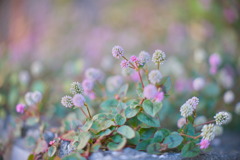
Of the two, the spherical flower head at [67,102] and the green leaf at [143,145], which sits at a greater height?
the spherical flower head at [67,102]

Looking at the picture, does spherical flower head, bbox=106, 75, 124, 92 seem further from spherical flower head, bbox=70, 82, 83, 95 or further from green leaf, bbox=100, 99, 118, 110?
spherical flower head, bbox=70, 82, 83, 95

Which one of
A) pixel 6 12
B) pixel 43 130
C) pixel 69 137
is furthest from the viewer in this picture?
pixel 6 12

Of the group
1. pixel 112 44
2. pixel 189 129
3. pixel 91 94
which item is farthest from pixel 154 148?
pixel 112 44

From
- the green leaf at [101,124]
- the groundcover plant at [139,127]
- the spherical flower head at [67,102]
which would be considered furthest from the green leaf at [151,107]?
the spherical flower head at [67,102]

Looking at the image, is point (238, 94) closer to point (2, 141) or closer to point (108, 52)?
point (108, 52)

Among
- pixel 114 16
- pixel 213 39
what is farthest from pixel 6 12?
pixel 213 39

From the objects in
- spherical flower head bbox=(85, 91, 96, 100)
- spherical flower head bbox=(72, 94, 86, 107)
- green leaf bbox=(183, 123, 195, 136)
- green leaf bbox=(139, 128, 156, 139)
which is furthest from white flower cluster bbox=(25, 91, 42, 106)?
green leaf bbox=(183, 123, 195, 136)

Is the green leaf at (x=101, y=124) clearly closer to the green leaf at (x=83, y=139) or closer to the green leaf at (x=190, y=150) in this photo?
the green leaf at (x=83, y=139)
